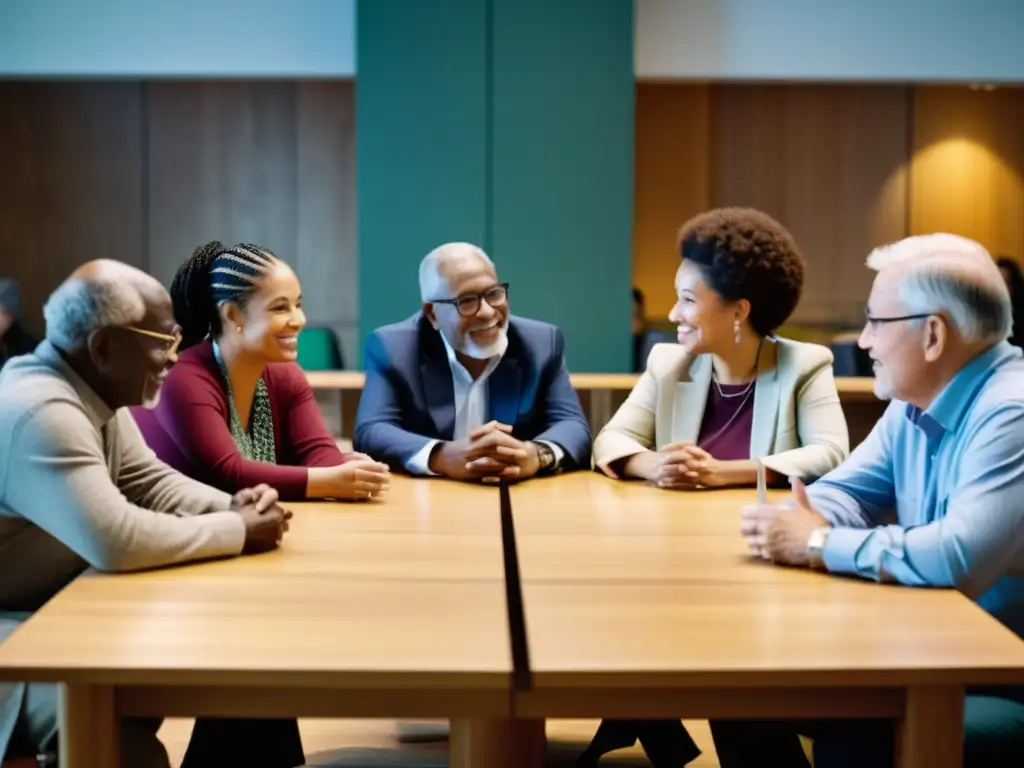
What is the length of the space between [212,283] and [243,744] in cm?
101

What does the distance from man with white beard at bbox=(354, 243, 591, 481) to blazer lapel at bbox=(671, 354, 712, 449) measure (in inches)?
10.2

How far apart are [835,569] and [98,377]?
1281mm

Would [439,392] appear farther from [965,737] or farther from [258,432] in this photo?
[965,737]

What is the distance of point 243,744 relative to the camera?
111 inches

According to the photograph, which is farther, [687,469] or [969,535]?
[687,469]

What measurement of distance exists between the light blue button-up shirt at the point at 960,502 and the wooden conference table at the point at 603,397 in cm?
309

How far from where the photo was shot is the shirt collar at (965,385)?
2.27 metres

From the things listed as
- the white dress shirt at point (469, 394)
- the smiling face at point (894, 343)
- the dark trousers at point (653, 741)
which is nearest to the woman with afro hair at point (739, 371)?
the white dress shirt at point (469, 394)

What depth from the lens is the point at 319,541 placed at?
242 centimetres

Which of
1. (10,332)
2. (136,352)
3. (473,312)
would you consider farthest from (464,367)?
(10,332)

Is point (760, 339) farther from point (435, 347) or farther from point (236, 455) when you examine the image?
point (236, 455)

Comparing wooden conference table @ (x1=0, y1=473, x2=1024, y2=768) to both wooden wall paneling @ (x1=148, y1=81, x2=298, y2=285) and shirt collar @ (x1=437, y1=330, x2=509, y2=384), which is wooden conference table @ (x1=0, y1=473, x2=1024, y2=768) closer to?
shirt collar @ (x1=437, y1=330, x2=509, y2=384)

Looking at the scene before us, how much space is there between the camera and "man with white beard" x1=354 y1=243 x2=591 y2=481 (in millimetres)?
3254

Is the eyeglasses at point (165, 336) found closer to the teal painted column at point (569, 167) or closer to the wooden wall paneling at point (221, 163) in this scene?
the teal painted column at point (569, 167)
